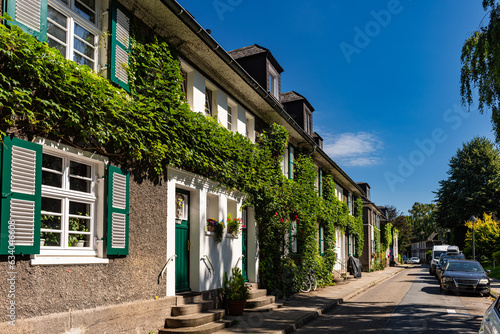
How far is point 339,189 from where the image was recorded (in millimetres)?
27922

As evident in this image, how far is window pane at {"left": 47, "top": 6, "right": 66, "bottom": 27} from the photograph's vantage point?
6.73m

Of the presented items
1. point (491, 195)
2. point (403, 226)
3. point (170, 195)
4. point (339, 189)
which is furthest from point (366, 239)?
point (403, 226)

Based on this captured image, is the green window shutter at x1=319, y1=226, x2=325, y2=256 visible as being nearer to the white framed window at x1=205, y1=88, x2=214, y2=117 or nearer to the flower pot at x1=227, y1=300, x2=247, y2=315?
the flower pot at x1=227, y1=300, x2=247, y2=315

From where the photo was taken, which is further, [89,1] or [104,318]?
[89,1]

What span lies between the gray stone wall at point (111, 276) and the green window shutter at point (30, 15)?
2.95 meters

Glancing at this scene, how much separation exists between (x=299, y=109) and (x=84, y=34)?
14.1 metres

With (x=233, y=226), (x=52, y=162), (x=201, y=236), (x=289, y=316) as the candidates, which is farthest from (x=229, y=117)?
(x=52, y=162)

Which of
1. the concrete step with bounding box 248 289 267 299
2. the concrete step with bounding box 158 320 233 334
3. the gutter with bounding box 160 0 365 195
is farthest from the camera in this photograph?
the concrete step with bounding box 248 289 267 299

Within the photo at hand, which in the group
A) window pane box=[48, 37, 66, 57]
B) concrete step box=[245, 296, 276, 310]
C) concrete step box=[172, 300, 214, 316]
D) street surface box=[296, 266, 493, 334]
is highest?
window pane box=[48, 37, 66, 57]

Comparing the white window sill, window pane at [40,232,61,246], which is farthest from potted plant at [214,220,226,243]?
window pane at [40,232,61,246]

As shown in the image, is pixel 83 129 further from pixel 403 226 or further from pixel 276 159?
pixel 403 226

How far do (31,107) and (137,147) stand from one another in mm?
2183

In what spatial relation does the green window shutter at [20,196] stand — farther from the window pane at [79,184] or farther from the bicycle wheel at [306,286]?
the bicycle wheel at [306,286]

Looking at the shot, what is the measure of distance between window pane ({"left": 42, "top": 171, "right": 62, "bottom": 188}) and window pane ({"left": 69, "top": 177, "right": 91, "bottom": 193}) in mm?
252
